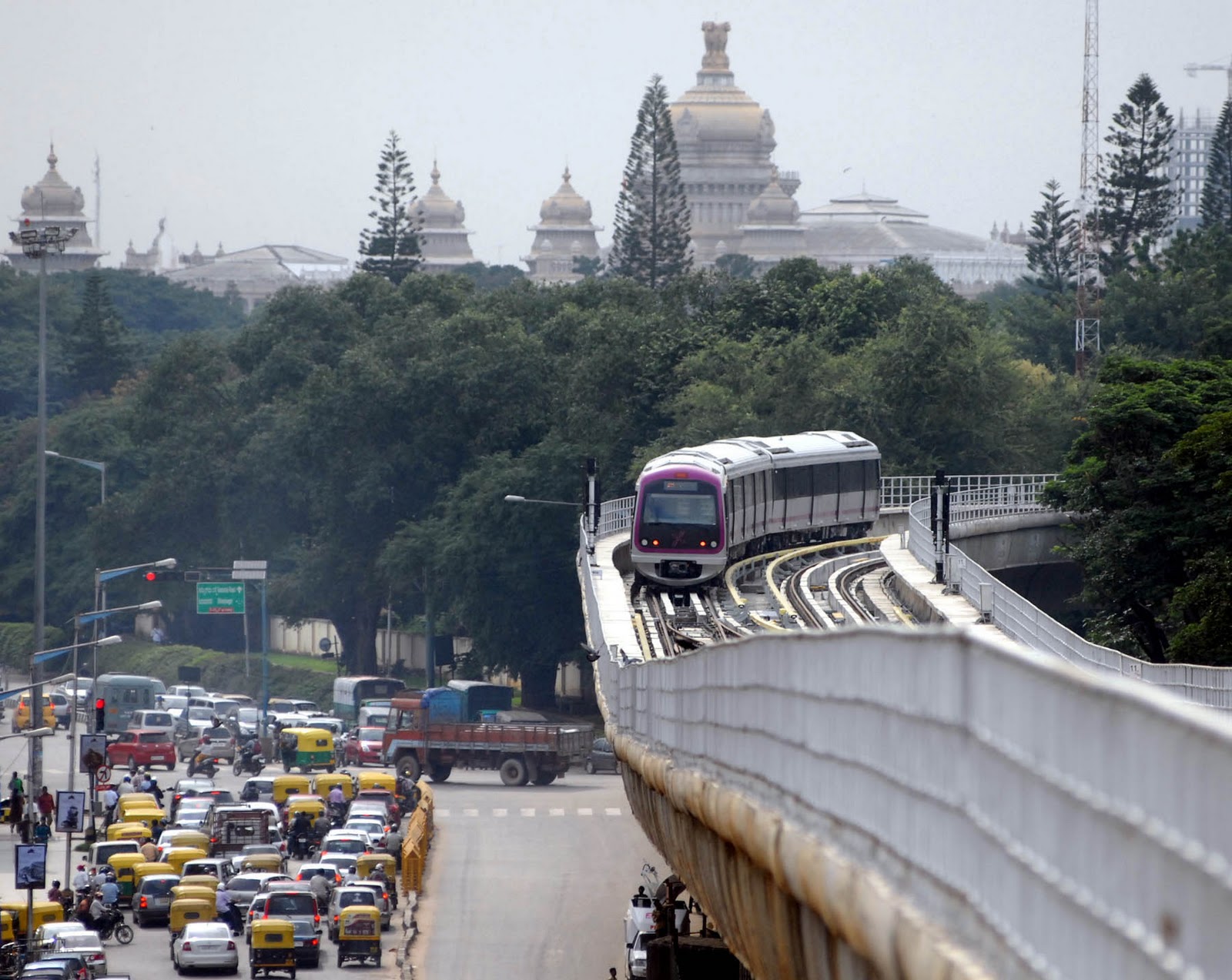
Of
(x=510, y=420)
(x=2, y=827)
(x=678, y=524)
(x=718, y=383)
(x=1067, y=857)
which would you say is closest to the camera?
(x=1067, y=857)

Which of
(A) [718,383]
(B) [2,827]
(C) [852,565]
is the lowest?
(B) [2,827]

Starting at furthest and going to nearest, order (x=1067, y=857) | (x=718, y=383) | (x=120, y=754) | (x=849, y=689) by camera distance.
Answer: (x=718, y=383) → (x=120, y=754) → (x=849, y=689) → (x=1067, y=857)

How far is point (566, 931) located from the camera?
3984cm

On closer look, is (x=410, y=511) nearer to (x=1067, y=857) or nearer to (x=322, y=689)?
(x=322, y=689)

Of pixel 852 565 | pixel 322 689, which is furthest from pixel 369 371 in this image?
pixel 852 565

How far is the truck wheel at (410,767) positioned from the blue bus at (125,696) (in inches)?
650

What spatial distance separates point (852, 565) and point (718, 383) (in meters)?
23.5

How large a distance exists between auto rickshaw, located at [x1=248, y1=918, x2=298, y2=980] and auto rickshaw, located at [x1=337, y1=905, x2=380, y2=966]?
1.57 m

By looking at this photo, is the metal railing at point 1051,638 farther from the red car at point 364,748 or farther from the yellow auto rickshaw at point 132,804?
the red car at point 364,748

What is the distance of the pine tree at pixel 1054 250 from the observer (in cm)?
9869

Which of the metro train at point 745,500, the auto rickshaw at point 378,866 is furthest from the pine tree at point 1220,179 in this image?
the auto rickshaw at point 378,866

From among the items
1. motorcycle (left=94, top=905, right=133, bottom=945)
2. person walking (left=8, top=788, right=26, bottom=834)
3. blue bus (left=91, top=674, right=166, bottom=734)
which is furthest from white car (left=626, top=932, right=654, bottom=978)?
blue bus (left=91, top=674, right=166, bottom=734)

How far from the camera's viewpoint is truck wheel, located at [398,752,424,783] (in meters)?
60.4

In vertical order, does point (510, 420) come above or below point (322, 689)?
above
